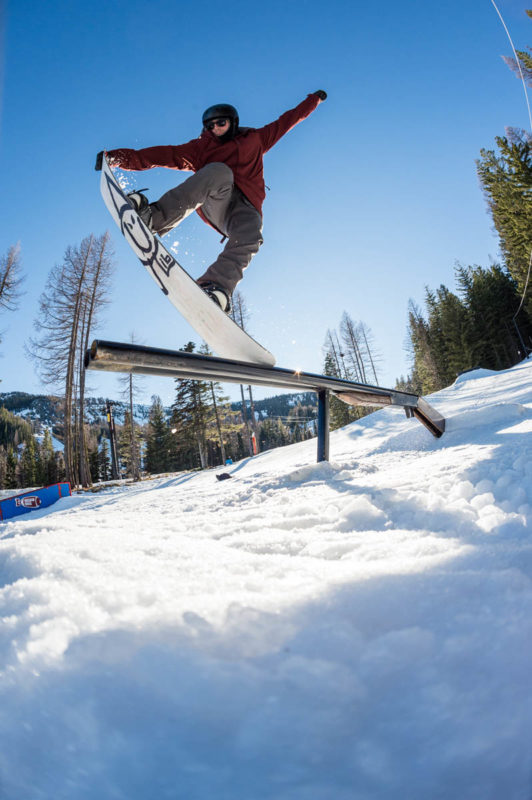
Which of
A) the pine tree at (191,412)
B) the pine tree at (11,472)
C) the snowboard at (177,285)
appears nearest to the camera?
the snowboard at (177,285)

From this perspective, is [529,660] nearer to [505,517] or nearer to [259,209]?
[505,517]

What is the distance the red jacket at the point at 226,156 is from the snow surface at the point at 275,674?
9.16ft

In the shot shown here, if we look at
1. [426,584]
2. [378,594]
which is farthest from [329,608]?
[426,584]

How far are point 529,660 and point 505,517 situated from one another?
555mm

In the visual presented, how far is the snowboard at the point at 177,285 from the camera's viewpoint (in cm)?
244

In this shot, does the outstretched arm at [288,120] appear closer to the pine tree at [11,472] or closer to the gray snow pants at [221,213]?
the gray snow pants at [221,213]

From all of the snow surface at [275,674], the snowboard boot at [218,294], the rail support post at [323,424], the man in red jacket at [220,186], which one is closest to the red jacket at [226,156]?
the man in red jacket at [220,186]

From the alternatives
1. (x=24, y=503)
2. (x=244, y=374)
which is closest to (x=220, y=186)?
(x=244, y=374)

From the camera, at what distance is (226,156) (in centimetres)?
277

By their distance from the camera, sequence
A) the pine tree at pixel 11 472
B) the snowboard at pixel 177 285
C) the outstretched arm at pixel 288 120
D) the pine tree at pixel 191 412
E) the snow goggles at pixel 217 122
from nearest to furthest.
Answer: the snowboard at pixel 177 285 → the snow goggles at pixel 217 122 → the outstretched arm at pixel 288 120 → the pine tree at pixel 191 412 → the pine tree at pixel 11 472

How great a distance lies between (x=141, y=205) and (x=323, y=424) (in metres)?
2.18

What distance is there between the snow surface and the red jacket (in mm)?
2792

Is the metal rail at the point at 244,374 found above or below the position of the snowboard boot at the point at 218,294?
below

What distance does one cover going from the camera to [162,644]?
553mm
